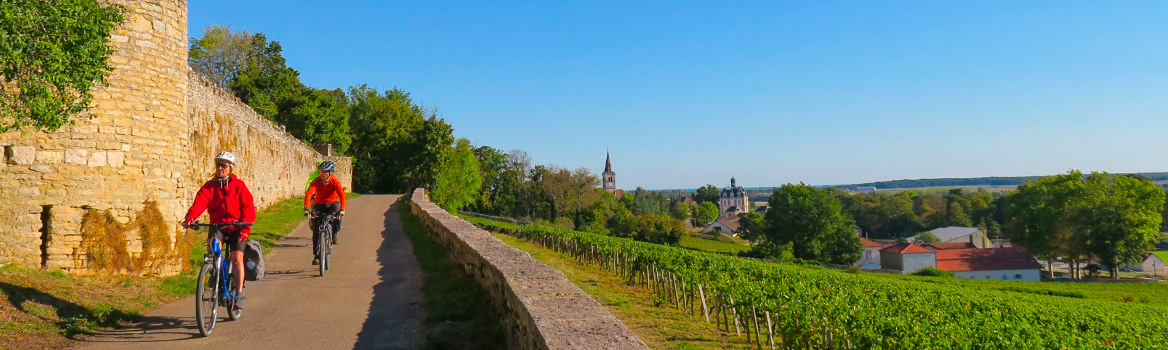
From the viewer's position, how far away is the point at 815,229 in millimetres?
75188

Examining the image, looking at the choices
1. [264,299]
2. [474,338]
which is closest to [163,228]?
[264,299]

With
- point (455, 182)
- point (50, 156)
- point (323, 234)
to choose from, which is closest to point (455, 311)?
point (323, 234)

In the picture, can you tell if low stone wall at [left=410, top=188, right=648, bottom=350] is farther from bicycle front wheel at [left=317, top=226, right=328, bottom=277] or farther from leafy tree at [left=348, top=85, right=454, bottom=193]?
leafy tree at [left=348, top=85, right=454, bottom=193]

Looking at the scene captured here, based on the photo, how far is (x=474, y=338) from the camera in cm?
565

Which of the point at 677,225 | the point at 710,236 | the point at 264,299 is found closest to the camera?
the point at 264,299

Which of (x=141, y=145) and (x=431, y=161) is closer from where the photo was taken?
(x=141, y=145)

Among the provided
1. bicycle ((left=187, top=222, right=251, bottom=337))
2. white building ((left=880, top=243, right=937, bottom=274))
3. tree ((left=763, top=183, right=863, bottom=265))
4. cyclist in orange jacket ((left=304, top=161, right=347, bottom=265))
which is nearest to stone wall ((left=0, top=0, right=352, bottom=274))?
cyclist in orange jacket ((left=304, top=161, right=347, bottom=265))

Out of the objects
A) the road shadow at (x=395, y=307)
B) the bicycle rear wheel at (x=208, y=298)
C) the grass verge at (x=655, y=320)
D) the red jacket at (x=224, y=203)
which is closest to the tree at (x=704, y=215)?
the grass verge at (x=655, y=320)

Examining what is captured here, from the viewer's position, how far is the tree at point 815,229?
74.6 m

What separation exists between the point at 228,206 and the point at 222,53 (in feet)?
180

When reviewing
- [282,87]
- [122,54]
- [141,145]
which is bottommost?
[141,145]

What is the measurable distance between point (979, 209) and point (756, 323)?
137560mm

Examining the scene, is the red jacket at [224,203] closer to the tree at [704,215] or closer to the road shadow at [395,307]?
the road shadow at [395,307]

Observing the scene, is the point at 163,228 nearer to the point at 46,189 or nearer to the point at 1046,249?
the point at 46,189
